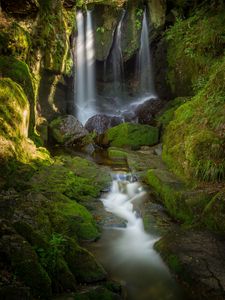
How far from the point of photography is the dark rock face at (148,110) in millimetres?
15382

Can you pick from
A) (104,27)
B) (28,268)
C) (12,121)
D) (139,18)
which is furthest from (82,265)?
(139,18)

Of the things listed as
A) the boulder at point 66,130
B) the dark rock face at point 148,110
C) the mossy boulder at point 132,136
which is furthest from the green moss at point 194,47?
the boulder at point 66,130

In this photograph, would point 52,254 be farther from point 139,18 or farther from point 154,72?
point 139,18

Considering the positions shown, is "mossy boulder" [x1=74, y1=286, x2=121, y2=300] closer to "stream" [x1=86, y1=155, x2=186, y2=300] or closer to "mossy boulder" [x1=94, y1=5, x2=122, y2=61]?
"stream" [x1=86, y1=155, x2=186, y2=300]

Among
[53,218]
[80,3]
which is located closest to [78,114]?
[80,3]

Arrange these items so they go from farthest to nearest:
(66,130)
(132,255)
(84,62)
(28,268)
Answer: (84,62), (66,130), (132,255), (28,268)

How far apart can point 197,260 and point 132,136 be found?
28.1 feet

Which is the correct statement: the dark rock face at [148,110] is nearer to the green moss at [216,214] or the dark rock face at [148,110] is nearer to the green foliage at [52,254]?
the green moss at [216,214]

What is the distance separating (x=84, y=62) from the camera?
17.5 metres

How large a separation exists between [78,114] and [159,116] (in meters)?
A: 3.81

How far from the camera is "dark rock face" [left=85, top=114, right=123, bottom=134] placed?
47.9ft

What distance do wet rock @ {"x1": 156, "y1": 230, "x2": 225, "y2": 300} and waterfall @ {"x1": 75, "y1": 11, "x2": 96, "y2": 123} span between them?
11.9 metres

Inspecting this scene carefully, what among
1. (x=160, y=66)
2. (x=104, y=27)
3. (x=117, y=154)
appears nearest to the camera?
(x=117, y=154)

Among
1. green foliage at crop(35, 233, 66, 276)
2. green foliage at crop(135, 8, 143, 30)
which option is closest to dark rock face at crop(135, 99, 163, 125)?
green foliage at crop(135, 8, 143, 30)
